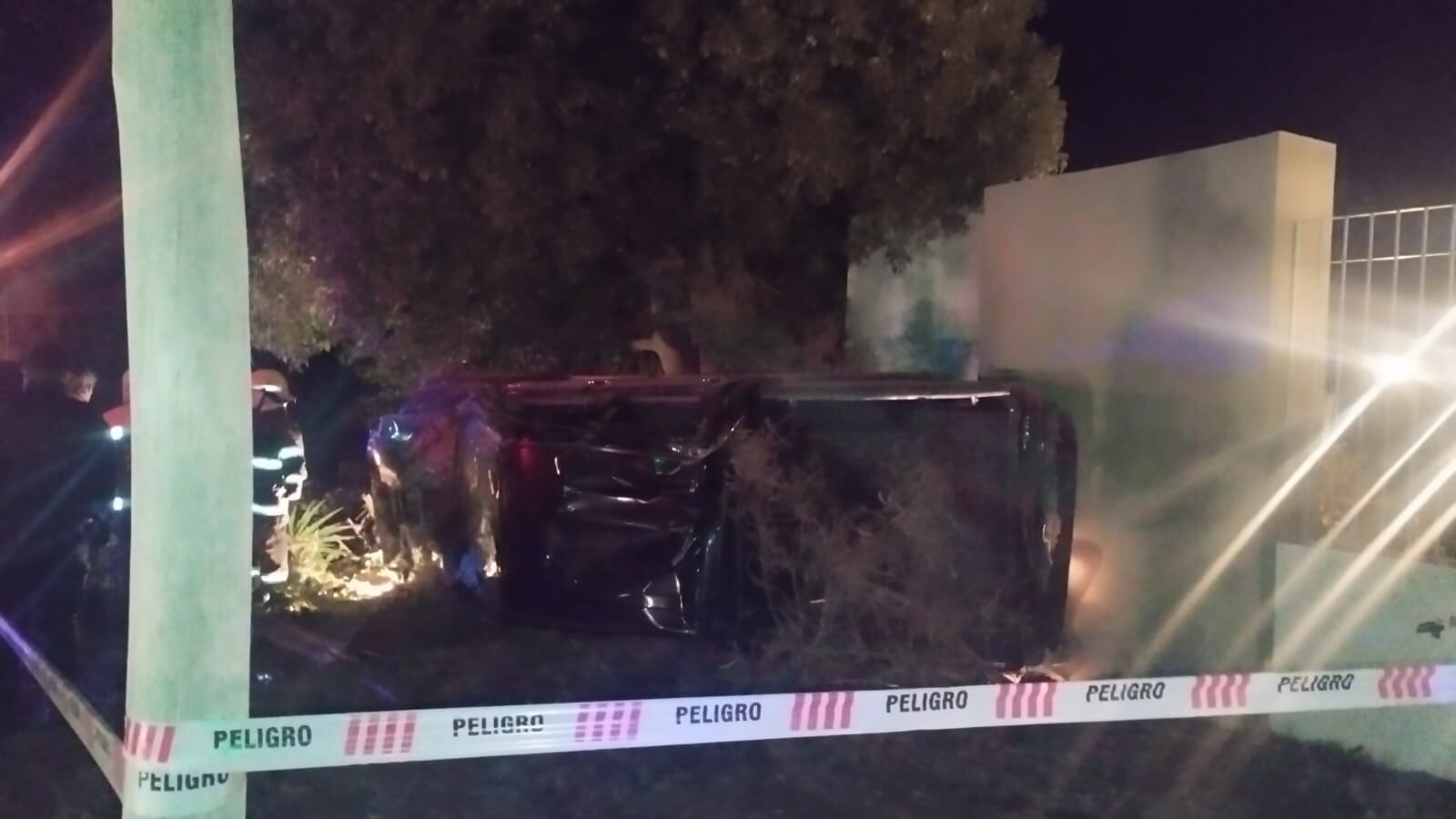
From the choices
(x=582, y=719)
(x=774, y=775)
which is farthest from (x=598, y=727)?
(x=774, y=775)

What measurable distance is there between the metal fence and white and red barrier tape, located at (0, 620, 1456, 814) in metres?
0.92

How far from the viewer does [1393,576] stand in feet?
17.4

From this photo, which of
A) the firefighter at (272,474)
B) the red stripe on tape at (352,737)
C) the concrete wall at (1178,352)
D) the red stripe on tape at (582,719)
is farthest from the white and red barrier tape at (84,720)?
the concrete wall at (1178,352)

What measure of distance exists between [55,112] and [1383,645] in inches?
426

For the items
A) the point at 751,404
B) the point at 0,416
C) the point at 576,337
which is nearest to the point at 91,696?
the point at 0,416

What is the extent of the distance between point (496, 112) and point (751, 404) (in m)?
2.95

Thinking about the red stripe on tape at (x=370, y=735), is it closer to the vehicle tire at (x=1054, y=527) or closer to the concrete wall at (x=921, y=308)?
the vehicle tire at (x=1054, y=527)

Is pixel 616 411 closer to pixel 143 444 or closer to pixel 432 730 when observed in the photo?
pixel 432 730

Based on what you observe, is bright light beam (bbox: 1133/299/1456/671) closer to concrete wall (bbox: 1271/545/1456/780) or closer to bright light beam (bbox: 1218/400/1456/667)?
bright light beam (bbox: 1218/400/1456/667)

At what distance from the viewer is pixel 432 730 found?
421 cm

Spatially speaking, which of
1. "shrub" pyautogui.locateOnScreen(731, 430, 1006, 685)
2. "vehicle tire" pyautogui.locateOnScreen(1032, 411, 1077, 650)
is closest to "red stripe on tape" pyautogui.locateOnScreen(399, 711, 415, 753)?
"shrub" pyautogui.locateOnScreen(731, 430, 1006, 685)

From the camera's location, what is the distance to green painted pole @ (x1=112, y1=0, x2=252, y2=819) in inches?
142

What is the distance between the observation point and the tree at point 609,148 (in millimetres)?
8242

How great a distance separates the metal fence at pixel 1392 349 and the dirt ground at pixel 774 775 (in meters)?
1.15
